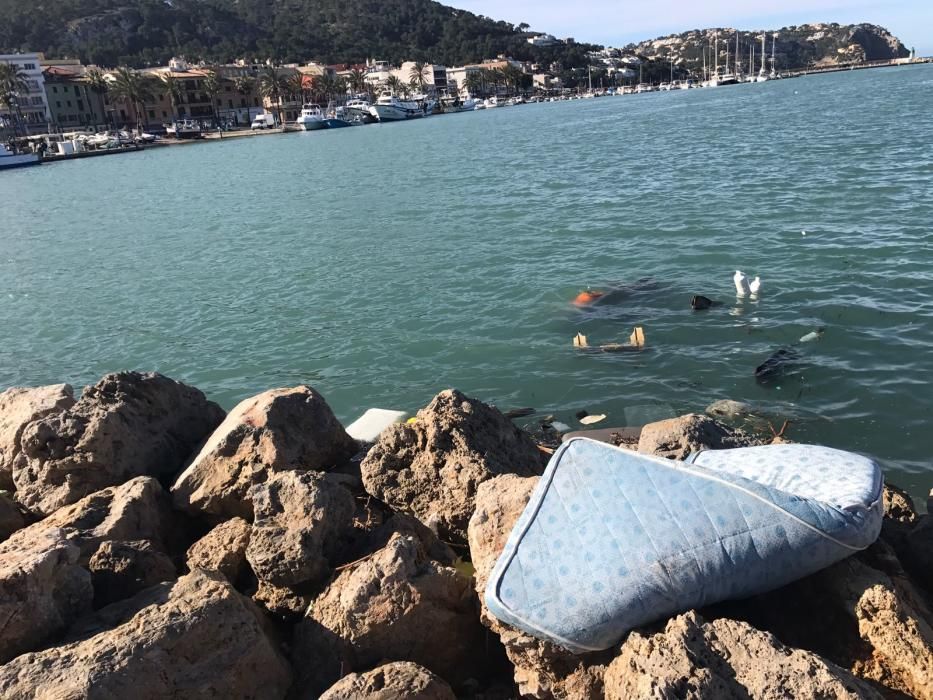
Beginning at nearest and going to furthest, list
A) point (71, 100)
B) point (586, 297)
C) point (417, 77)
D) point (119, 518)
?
point (119, 518) < point (586, 297) < point (71, 100) < point (417, 77)

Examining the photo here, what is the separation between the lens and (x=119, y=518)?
542cm

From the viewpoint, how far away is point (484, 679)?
15.5ft

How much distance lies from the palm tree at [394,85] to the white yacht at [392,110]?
31117mm

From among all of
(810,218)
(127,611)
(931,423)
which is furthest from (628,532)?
(810,218)

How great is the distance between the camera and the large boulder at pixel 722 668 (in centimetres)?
318

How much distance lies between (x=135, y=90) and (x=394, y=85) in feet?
230

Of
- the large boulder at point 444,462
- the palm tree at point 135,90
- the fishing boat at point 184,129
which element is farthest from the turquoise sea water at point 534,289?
the palm tree at point 135,90

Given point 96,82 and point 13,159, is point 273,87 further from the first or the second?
point 13,159

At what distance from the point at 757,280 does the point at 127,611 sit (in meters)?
13.7

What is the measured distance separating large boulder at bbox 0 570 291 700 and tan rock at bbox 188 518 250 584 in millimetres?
769

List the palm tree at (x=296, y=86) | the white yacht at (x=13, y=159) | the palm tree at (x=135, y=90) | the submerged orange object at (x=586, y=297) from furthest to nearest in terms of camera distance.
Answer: the palm tree at (x=296, y=86) → the palm tree at (x=135, y=90) → the white yacht at (x=13, y=159) → the submerged orange object at (x=586, y=297)

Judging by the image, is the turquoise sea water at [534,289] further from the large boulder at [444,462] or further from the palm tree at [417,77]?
the palm tree at [417,77]

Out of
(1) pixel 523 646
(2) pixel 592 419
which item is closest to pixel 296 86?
(2) pixel 592 419

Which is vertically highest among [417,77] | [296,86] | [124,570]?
[417,77]
